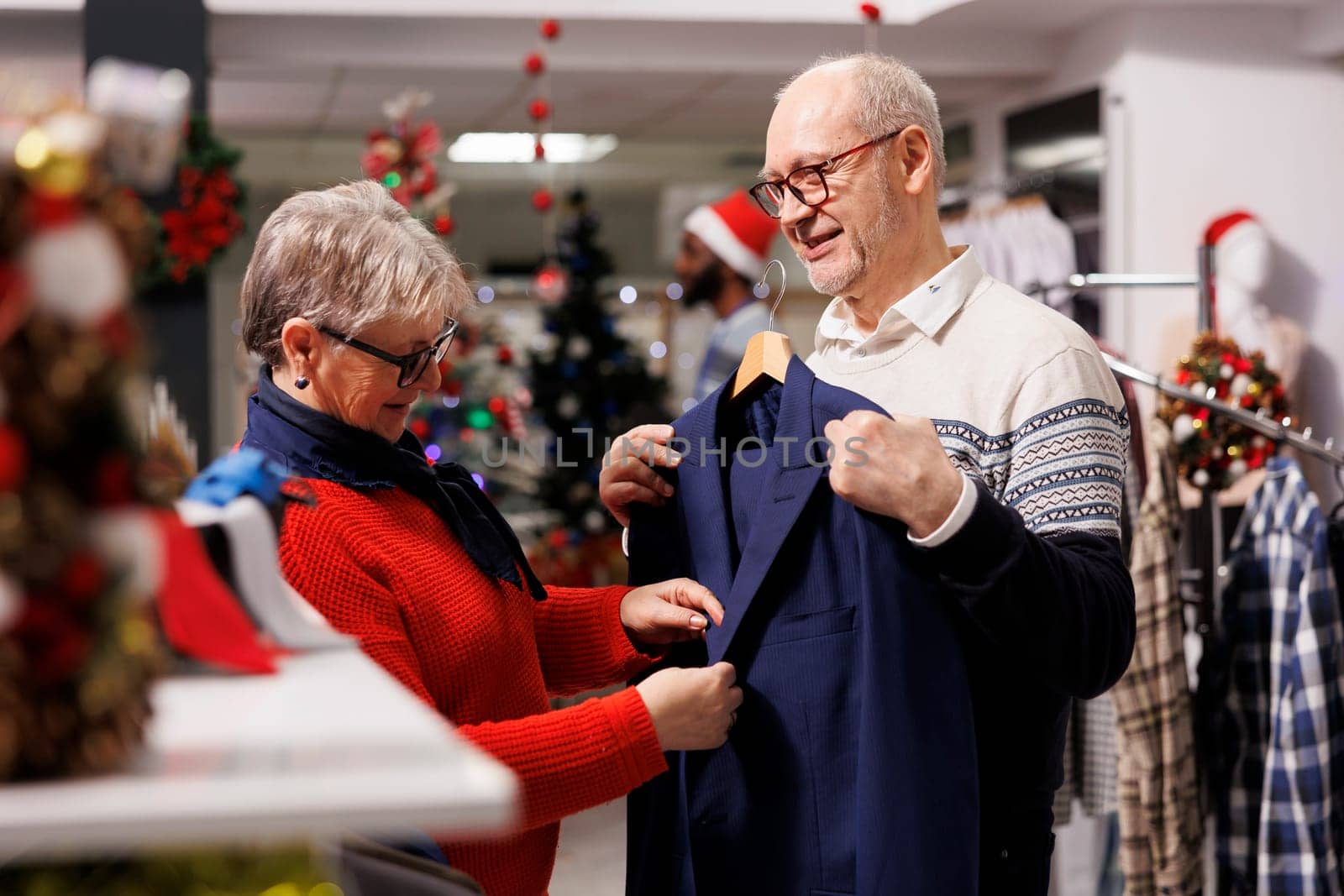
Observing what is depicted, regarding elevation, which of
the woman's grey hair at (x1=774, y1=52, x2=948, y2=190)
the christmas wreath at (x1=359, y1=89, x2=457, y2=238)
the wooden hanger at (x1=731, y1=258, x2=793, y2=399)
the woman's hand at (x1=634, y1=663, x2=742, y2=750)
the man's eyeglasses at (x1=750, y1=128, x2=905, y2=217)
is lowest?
the woman's hand at (x1=634, y1=663, x2=742, y2=750)

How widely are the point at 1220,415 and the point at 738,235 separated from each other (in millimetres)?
2196

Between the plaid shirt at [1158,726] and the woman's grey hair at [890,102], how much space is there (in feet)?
4.09

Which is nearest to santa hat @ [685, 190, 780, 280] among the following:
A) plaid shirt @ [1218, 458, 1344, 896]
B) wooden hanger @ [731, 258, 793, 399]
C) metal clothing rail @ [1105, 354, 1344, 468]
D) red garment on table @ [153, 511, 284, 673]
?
metal clothing rail @ [1105, 354, 1344, 468]

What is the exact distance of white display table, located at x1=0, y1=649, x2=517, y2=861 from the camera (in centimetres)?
64

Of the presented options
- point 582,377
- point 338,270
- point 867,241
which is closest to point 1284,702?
point 867,241

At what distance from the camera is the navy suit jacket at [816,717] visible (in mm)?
1393

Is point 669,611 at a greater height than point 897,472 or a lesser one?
lesser

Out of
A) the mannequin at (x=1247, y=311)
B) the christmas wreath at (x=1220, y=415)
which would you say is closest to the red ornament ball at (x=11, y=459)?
the christmas wreath at (x=1220, y=415)

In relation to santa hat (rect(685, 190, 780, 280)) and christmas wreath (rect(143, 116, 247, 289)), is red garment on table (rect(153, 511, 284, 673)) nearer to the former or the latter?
santa hat (rect(685, 190, 780, 280))

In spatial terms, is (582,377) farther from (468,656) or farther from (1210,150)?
A: (468,656)

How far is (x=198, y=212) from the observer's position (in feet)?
16.0

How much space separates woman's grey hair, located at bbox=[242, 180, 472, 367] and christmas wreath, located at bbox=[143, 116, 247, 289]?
3710mm

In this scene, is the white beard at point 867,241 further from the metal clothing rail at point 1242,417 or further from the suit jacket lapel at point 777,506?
the metal clothing rail at point 1242,417

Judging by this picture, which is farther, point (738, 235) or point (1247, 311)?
point (1247, 311)
